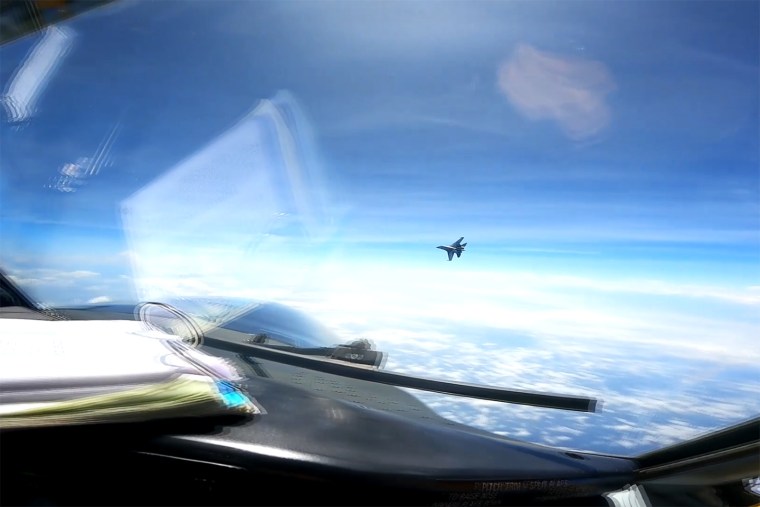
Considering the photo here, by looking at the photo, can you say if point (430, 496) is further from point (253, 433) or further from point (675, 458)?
point (675, 458)

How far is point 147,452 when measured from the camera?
0.92m

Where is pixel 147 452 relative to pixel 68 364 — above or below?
below

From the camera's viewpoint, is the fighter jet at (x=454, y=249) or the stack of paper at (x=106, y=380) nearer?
the stack of paper at (x=106, y=380)

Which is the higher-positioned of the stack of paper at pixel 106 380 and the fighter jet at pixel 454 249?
the fighter jet at pixel 454 249

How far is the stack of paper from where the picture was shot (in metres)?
0.96

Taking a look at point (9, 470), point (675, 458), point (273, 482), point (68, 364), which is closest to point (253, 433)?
point (273, 482)

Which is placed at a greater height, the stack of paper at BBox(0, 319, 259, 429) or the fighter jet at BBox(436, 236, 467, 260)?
the fighter jet at BBox(436, 236, 467, 260)

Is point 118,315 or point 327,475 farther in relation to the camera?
point 118,315

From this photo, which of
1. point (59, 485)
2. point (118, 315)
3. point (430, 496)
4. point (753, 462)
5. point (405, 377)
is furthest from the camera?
point (118, 315)

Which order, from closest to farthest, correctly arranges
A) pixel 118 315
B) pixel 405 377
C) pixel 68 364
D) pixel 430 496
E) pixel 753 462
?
pixel 430 496 < pixel 753 462 < pixel 68 364 < pixel 405 377 < pixel 118 315

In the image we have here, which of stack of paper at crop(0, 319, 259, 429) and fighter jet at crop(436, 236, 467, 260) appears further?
fighter jet at crop(436, 236, 467, 260)

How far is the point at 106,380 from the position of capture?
1.12m

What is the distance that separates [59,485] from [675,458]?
1.40 m

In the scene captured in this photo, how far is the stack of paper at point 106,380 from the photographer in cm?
96
